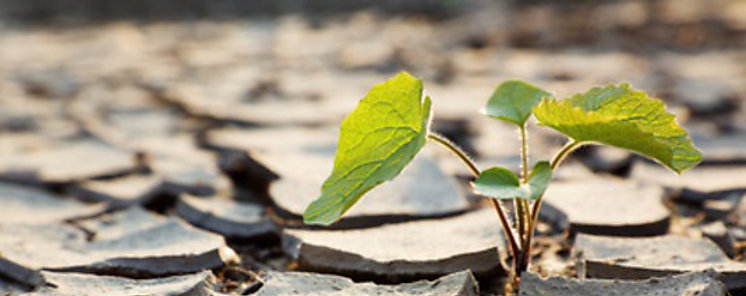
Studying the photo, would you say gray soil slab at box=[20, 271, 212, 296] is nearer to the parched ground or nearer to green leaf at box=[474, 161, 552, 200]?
the parched ground

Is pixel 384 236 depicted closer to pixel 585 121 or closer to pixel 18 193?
pixel 585 121

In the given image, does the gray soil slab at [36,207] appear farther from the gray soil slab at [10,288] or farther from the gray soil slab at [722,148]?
the gray soil slab at [722,148]

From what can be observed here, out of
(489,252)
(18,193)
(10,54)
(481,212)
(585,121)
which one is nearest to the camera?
(585,121)

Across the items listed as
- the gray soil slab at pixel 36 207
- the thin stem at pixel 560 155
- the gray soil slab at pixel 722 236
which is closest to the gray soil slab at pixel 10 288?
the gray soil slab at pixel 36 207

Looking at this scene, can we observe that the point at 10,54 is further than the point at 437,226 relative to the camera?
Yes

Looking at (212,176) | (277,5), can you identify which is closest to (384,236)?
(212,176)

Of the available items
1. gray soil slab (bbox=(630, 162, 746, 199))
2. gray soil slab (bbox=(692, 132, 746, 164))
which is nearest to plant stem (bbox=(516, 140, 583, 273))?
gray soil slab (bbox=(630, 162, 746, 199))

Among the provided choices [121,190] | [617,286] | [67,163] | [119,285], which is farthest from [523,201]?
[67,163]
